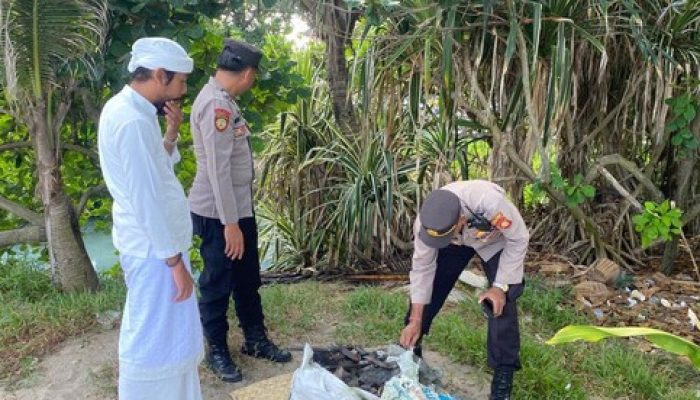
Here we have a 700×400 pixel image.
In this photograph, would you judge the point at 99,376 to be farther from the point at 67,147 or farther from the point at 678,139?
the point at 678,139

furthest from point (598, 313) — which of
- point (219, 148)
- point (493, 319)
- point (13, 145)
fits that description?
point (13, 145)

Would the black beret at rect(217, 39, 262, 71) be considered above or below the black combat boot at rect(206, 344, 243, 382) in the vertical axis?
above

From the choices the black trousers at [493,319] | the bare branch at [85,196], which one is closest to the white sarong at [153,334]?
the black trousers at [493,319]

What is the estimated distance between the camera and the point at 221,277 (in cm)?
311

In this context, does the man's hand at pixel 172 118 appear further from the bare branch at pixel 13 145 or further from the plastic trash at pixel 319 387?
the bare branch at pixel 13 145

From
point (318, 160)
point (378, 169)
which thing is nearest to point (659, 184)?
point (378, 169)

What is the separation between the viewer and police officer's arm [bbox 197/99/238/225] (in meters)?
2.88

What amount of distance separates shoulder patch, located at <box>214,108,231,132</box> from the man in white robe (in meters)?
0.39

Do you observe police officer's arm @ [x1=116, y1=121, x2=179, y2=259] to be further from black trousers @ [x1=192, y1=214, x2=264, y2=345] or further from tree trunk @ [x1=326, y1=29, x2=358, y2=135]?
tree trunk @ [x1=326, y1=29, x2=358, y2=135]

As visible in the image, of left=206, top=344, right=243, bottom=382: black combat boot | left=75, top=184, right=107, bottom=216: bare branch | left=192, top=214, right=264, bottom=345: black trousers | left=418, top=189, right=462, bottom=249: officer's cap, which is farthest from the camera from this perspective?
left=75, top=184, right=107, bottom=216: bare branch

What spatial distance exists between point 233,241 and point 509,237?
1.17m

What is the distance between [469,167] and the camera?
5473 millimetres

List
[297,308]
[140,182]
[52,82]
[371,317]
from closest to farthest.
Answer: [140,182] < [52,82] < [371,317] < [297,308]

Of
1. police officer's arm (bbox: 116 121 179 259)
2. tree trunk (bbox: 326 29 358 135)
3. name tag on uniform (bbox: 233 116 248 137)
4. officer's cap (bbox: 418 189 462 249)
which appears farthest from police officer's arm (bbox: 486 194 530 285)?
tree trunk (bbox: 326 29 358 135)
